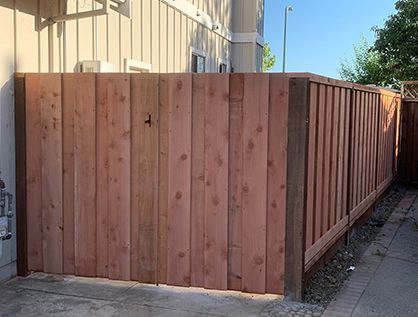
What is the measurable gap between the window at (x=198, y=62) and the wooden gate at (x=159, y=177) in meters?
5.53

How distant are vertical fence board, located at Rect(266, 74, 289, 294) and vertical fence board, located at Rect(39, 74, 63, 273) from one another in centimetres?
185

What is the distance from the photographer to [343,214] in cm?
614

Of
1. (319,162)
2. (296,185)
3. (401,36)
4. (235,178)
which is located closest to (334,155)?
(319,162)

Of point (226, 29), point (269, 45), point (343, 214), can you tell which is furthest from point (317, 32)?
point (343, 214)

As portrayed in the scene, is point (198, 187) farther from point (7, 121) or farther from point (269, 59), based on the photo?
point (269, 59)

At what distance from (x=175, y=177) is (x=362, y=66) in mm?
21684

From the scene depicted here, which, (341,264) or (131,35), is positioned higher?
(131,35)

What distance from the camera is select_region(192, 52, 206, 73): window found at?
1012 centimetres

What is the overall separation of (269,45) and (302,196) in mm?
39167

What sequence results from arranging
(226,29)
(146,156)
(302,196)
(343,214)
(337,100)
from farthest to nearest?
(226,29)
(343,214)
(337,100)
(146,156)
(302,196)

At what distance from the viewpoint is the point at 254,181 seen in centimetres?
438

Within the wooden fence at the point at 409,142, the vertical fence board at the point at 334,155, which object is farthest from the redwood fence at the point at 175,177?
the wooden fence at the point at 409,142

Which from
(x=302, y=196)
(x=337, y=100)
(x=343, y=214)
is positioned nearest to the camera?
(x=302, y=196)

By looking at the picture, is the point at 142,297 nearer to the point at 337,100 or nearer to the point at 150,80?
the point at 150,80
